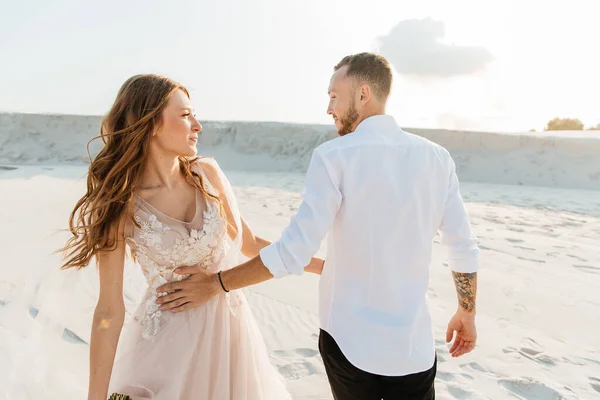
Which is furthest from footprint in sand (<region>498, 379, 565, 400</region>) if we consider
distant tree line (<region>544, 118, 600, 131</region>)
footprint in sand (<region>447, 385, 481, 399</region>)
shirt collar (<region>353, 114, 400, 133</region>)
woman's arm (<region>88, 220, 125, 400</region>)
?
distant tree line (<region>544, 118, 600, 131</region>)

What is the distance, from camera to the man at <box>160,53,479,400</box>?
1.48 meters

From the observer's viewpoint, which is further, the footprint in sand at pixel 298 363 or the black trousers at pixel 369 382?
the footprint in sand at pixel 298 363

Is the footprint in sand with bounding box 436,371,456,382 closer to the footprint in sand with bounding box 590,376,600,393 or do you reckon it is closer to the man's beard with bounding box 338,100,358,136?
the footprint in sand with bounding box 590,376,600,393

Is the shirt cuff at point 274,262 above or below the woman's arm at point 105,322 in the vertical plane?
above

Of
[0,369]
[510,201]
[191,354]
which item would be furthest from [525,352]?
[510,201]

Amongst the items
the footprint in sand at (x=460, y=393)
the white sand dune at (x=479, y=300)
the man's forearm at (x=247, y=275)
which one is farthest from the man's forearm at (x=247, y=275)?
the footprint in sand at (x=460, y=393)

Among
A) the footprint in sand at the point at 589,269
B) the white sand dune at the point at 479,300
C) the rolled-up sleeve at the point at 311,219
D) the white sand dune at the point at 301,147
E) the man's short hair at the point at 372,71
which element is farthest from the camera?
the white sand dune at the point at 301,147

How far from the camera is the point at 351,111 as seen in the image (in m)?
1.61

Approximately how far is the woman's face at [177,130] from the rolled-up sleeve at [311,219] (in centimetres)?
64

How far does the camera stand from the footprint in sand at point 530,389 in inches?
112

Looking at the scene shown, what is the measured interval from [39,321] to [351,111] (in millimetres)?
2907

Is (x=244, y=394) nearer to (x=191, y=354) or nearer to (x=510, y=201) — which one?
(x=191, y=354)

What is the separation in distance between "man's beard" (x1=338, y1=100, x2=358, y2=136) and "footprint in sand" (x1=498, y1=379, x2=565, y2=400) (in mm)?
2292

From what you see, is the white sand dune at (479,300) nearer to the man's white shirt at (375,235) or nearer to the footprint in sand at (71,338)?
the footprint in sand at (71,338)
